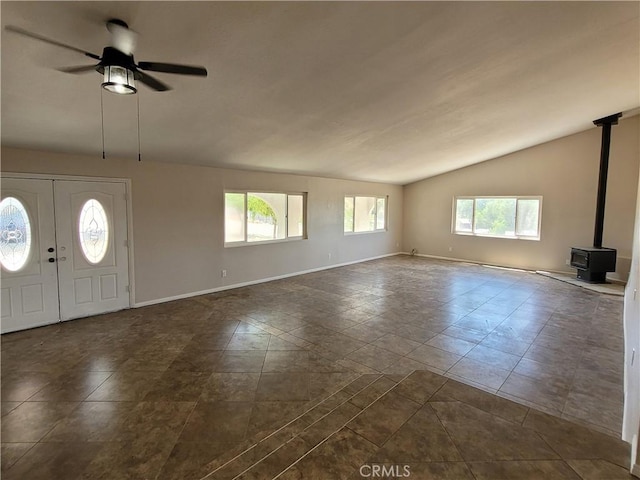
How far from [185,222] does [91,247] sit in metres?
1.46

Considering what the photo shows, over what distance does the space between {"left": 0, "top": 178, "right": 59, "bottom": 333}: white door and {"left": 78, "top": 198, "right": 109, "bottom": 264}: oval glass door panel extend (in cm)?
36

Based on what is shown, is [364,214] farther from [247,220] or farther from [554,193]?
[554,193]

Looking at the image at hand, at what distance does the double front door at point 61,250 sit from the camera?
13.7 feet

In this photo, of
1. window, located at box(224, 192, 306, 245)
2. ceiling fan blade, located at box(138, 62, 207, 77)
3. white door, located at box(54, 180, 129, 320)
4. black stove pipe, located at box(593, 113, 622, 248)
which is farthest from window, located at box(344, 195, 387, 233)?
ceiling fan blade, located at box(138, 62, 207, 77)

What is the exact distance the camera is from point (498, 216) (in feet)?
29.6

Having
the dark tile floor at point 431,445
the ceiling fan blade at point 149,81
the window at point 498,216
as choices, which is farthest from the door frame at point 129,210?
the window at point 498,216

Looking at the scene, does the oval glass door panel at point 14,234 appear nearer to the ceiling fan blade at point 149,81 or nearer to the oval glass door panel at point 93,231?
the oval glass door panel at point 93,231

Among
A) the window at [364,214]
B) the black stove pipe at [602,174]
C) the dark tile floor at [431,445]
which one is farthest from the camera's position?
the window at [364,214]

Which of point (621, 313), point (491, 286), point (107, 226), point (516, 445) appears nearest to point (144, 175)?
point (107, 226)

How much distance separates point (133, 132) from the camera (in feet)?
13.2

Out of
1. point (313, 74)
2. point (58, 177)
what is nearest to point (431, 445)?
point (313, 74)

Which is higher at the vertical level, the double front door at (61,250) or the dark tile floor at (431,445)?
the double front door at (61,250)

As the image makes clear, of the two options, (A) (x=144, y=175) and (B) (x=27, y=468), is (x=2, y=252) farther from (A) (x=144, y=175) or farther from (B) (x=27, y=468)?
(B) (x=27, y=468)

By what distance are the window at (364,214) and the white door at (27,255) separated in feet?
21.7
